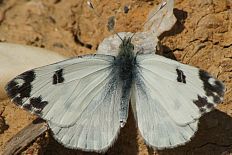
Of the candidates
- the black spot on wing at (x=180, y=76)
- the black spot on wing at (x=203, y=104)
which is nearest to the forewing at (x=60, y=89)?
the black spot on wing at (x=180, y=76)

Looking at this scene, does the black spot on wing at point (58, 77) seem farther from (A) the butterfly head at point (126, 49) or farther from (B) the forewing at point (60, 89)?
(A) the butterfly head at point (126, 49)

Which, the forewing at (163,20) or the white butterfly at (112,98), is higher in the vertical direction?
the forewing at (163,20)

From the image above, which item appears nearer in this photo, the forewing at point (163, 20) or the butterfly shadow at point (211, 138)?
the butterfly shadow at point (211, 138)

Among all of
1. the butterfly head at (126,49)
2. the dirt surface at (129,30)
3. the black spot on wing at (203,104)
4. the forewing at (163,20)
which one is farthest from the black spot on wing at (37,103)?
the forewing at (163,20)

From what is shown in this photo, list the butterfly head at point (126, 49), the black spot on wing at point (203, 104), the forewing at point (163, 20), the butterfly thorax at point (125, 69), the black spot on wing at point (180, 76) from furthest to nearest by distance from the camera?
the forewing at point (163, 20), the butterfly head at point (126, 49), the butterfly thorax at point (125, 69), the black spot on wing at point (180, 76), the black spot on wing at point (203, 104)

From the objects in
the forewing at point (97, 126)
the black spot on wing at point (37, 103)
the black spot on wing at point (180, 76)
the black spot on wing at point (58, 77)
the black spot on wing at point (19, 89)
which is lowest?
the forewing at point (97, 126)

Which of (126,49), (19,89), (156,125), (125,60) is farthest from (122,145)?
(19,89)

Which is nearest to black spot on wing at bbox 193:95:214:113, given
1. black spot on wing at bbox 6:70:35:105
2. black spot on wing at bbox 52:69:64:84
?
black spot on wing at bbox 52:69:64:84

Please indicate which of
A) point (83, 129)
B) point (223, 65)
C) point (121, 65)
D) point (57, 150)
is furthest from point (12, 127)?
point (223, 65)

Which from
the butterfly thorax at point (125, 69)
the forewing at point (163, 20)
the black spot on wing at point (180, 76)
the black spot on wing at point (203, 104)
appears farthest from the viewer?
the forewing at point (163, 20)
